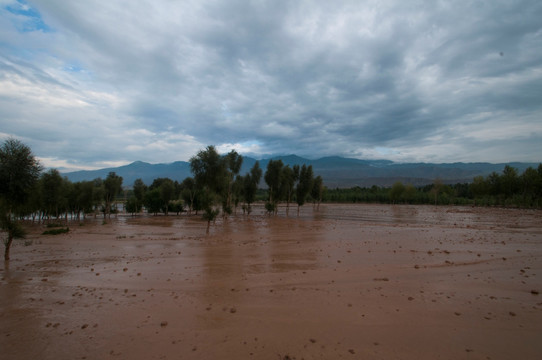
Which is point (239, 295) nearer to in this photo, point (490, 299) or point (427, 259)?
point (490, 299)

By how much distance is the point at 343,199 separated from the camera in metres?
119

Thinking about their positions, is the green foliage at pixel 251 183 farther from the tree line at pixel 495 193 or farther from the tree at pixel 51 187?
the tree line at pixel 495 193

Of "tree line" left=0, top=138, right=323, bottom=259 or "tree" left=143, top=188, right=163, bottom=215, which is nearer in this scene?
"tree line" left=0, top=138, right=323, bottom=259

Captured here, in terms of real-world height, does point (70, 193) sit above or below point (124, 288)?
above

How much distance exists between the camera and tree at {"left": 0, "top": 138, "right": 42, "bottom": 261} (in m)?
13.0

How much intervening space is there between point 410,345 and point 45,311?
8602 mm

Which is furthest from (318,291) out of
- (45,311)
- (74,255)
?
(74,255)

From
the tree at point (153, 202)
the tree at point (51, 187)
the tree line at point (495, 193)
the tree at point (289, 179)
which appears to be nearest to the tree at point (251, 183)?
the tree at point (289, 179)

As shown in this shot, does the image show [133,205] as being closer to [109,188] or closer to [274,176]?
[109,188]

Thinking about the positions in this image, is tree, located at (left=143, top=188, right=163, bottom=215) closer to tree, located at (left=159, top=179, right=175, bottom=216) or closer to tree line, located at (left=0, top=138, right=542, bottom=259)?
tree line, located at (left=0, top=138, right=542, bottom=259)

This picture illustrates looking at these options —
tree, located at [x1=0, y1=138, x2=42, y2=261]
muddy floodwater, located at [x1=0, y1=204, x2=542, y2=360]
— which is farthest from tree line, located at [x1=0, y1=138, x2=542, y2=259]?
muddy floodwater, located at [x1=0, y1=204, x2=542, y2=360]

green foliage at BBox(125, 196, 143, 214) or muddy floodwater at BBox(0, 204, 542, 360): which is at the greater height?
green foliage at BBox(125, 196, 143, 214)

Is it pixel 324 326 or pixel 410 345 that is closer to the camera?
pixel 410 345

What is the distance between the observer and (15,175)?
13250 millimetres
